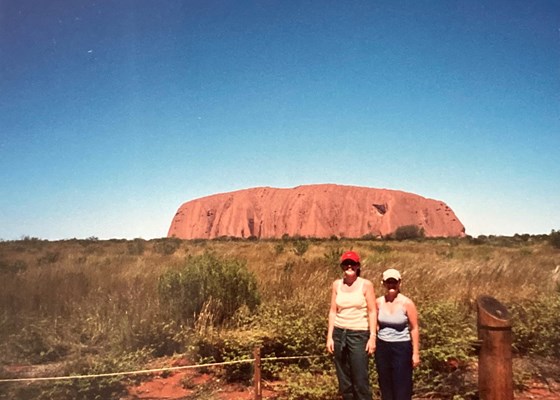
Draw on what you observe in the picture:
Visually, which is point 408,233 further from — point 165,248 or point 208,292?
point 208,292

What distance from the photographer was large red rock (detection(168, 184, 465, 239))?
130875 millimetres

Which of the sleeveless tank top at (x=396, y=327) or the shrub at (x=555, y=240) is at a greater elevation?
the shrub at (x=555, y=240)

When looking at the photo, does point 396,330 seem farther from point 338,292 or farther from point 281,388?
point 281,388

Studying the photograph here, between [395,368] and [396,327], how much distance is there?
0.34 m

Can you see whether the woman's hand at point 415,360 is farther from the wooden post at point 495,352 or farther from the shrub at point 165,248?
the shrub at point 165,248

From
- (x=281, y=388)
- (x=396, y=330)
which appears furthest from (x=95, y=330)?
(x=396, y=330)

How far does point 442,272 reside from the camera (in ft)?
33.3

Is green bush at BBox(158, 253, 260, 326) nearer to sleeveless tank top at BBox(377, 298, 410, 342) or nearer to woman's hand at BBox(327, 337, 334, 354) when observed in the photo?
woman's hand at BBox(327, 337, 334, 354)

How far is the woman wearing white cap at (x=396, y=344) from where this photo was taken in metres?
3.76

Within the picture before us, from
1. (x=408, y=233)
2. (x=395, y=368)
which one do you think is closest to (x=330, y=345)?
(x=395, y=368)

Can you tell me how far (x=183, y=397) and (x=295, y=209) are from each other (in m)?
132

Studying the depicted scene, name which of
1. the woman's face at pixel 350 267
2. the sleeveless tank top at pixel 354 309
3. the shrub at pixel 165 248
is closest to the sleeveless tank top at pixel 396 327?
the sleeveless tank top at pixel 354 309

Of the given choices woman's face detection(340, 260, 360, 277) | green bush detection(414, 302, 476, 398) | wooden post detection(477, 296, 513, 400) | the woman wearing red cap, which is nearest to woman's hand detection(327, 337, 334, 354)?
the woman wearing red cap

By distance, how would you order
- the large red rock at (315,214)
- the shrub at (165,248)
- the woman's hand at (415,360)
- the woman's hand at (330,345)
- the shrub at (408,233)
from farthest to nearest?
the large red rock at (315,214) < the shrub at (408,233) < the shrub at (165,248) < the woman's hand at (330,345) < the woman's hand at (415,360)
